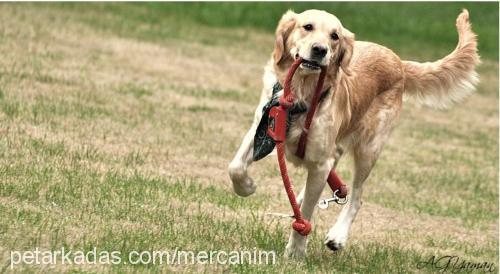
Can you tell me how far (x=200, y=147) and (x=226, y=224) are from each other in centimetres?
341

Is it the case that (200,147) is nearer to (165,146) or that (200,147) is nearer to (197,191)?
(165,146)

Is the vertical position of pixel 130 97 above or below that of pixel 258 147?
below

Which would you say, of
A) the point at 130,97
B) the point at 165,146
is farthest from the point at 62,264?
the point at 130,97

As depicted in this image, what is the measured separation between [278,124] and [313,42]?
57cm

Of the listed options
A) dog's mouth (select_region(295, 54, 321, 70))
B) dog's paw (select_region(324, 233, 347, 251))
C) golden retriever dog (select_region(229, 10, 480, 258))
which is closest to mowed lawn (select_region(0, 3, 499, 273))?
dog's paw (select_region(324, 233, 347, 251))

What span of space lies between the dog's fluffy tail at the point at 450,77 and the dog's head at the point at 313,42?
176 cm

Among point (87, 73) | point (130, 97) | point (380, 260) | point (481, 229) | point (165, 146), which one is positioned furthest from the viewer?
point (87, 73)

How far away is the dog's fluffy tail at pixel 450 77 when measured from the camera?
8.34 meters

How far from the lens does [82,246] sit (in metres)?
5.87

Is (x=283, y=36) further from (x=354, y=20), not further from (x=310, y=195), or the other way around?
(x=354, y=20)

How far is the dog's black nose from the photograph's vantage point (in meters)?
6.18

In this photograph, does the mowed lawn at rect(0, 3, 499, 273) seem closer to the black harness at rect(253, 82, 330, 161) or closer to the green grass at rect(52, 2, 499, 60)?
the green grass at rect(52, 2, 499, 60)

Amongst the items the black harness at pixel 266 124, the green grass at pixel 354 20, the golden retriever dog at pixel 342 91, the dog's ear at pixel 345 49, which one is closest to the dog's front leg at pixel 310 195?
the golden retriever dog at pixel 342 91

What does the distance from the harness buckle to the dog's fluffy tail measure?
2288 mm
